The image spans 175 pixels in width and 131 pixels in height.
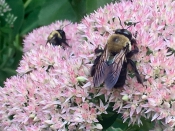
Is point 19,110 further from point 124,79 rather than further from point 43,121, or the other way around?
point 124,79

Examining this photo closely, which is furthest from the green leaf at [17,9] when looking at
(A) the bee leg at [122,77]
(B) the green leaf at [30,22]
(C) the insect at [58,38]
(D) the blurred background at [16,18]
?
(A) the bee leg at [122,77]

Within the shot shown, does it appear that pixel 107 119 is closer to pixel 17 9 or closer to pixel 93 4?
pixel 93 4

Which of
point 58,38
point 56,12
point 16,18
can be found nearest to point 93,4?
point 58,38

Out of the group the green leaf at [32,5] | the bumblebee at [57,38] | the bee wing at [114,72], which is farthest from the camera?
the green leaf at [32,5]

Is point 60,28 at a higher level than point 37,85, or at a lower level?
higher

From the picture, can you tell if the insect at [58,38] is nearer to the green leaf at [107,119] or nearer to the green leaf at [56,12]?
the green leaf at [56,12]

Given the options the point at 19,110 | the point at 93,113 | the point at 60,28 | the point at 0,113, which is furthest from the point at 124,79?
the point at 60,28
